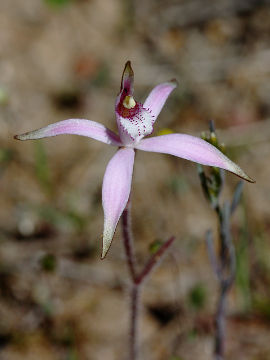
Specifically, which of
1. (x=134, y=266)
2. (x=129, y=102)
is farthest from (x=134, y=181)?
(x=129, y=102)

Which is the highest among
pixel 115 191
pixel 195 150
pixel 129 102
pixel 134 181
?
Result: pixel 134 181

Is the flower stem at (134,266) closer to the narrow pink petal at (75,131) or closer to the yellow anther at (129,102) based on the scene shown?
the narrow pink petal at (75,131)

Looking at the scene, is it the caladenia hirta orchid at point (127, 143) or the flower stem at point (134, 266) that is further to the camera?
the flower stem at point (134, 266)

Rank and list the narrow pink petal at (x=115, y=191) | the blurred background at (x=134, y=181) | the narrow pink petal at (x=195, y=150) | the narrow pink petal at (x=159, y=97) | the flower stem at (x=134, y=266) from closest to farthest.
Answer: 1. the narrow pink petal at (x=115, y=191)
2. the narrow pink petal at (x=195, y=150)
3. the flower stem at (x=134, y=266)
4. the narrow pink petal at (x=159, y=97)
5. the blurred background at (x=134, y=181)

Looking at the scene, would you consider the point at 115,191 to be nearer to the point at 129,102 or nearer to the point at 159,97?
the point at 129,102

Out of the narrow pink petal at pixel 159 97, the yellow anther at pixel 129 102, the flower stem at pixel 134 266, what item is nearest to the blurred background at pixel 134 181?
the flower stem at pixel 134 266

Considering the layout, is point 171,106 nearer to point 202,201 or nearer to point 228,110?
point 228,110

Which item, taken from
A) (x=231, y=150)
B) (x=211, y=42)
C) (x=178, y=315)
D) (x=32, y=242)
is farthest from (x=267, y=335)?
(x=211, y=42)
